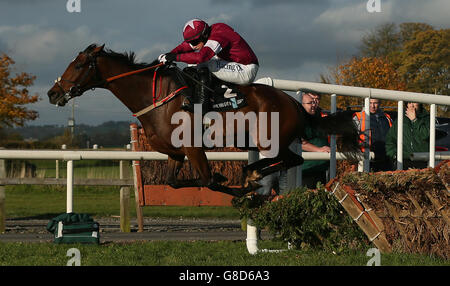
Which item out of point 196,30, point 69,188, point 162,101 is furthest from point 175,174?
point 69,188

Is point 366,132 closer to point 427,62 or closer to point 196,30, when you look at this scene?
point 196,30

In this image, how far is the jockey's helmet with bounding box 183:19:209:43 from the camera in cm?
515

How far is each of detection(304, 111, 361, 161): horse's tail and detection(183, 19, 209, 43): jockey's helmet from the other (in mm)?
1217

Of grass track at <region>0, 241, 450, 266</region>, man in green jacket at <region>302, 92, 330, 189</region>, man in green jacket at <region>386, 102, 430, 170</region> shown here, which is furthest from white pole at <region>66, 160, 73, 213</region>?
man in green jacket at <region>386, 102, 430, 170</region>

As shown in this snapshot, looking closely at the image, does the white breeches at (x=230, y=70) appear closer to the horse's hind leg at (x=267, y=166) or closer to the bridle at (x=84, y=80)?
the bridle at (x=84, y=80)

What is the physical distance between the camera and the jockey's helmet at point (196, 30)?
5.15 m

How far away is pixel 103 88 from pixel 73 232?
151 cm

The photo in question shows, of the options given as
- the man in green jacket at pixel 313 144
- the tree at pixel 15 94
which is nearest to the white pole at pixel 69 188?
the man in green jacket at pixel 313 144

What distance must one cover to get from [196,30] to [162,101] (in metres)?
0.63

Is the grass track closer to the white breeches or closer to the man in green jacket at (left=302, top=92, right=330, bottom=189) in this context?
the man in green jacket at (left=302, top=92, right=330, bottom=189)

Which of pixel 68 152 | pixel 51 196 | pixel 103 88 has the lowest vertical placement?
pixel 51 196

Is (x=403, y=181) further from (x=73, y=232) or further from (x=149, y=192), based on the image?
(x=149, y=192)

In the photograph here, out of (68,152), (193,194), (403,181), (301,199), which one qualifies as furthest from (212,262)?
(193,194)

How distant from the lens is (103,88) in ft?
17.4
